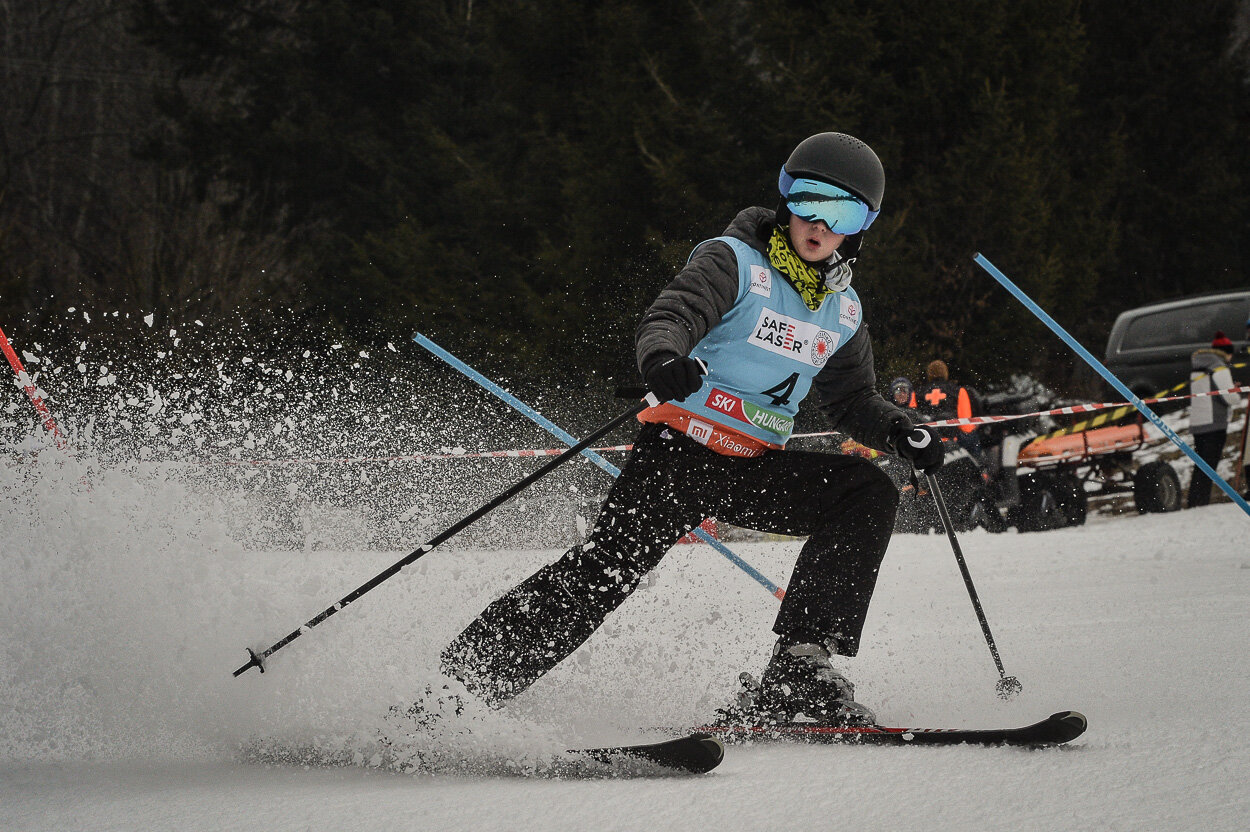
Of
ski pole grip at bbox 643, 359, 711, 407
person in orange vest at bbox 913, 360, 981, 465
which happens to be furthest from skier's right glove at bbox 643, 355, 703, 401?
person in orange vest at bbox 913, 360, 981, 465

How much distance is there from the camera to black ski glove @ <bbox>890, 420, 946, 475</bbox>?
10.7 ft

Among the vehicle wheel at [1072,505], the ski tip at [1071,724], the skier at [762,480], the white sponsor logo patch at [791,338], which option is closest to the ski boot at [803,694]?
the skier at [762,480]

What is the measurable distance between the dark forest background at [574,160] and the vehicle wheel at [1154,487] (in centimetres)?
306

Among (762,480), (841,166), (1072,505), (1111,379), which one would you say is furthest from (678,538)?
(1072,505)

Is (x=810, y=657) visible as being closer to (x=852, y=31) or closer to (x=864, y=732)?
(x=864, y=732)

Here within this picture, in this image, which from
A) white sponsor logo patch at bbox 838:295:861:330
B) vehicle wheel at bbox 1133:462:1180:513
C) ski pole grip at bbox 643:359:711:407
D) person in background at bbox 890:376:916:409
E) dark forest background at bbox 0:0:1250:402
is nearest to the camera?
ski pole grip at bbox 643:359:711:407

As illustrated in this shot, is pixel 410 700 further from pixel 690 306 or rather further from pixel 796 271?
pixel 796 271

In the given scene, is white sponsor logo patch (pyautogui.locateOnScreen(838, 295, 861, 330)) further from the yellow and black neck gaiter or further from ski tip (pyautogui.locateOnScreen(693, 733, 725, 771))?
ski tip (pyautogui.locateOnScreen(693, 733, 725, 771))

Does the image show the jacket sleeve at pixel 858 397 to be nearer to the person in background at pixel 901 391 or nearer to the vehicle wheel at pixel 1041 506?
the person in background at pixel 901 391

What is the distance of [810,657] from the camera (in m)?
3.04

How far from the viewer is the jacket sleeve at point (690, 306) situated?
2.73 meters

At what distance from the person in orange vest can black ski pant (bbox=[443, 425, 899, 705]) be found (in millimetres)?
6546

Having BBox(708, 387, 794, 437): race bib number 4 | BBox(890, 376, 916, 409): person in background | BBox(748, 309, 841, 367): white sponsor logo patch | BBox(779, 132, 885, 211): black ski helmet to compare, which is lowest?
BBox(708, 387, 794, 437): race bib number 4

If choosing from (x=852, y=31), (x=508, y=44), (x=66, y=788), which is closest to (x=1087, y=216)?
(x=852, y=31)
